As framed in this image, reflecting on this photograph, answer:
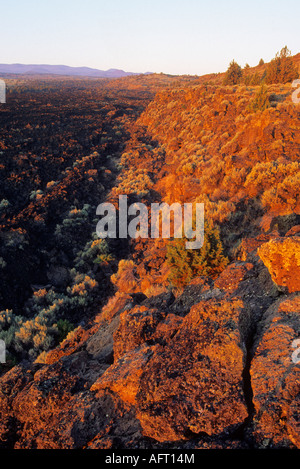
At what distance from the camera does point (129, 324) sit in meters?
3.39

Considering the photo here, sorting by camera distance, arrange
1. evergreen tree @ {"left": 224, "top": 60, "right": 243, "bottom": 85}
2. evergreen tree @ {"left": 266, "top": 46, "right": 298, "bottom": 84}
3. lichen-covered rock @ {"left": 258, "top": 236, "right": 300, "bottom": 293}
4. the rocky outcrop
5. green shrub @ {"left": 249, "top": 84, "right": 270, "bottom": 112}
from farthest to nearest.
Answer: evergreen tree @ {"left": 224, "top": 60, "right": 243, "bottom": 85}
evergreen tree @ {"left": 266, "top": 46, "right": 298, "bottom": 84}
green shrub @ {"left": 249, "top": 84, "right": 270, "bottom": 112}
lichen-covered rock @ {"left": 258, "top": 236, "right": 300, "bottom": 293}
the rocky outcrop

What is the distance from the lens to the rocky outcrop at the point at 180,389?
6.03ft

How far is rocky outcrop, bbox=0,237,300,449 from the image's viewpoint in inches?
72.3

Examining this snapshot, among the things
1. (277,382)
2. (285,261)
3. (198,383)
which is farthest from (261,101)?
(198,383)

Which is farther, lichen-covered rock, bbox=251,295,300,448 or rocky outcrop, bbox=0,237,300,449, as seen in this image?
rocky outcrop, bbox=0,237,300,449

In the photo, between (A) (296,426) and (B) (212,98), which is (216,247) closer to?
(A) (296,426)

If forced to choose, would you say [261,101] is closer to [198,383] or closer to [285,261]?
[285,261]

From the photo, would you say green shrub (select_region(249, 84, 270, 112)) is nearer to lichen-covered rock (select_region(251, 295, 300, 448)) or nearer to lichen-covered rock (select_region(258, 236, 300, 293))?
lichen-covered rock (select_region(258, 236, 300, 293))

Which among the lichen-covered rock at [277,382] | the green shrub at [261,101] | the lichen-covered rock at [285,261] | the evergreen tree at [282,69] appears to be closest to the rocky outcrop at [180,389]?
the lichen-covered rock at [277,382]

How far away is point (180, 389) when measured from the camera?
2.08 meters

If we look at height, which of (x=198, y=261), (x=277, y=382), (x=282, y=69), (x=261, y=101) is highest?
(x=282, y=69)

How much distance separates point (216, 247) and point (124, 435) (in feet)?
13.4

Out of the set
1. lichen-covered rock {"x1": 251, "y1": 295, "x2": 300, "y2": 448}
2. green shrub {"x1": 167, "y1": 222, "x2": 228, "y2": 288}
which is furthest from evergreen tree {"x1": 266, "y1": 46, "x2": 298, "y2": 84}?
lichen-covered rock {"x1": 251, "y1": 295, "x2": 300, "y2": 448}
